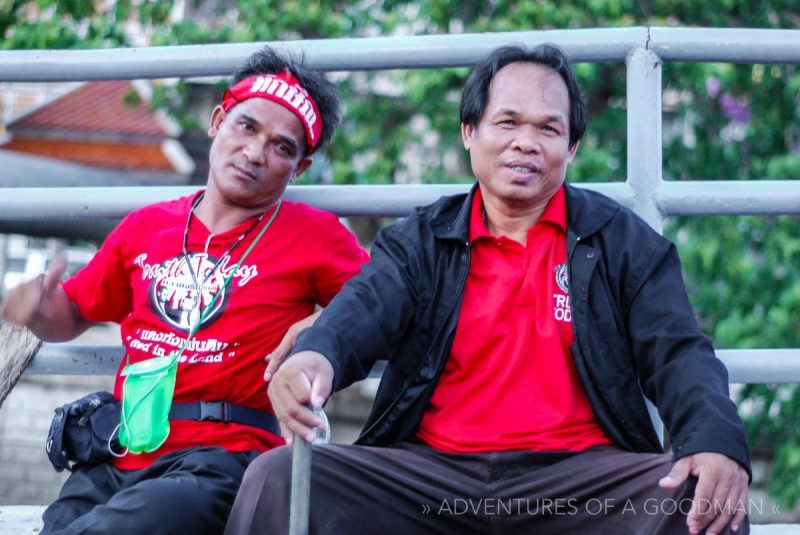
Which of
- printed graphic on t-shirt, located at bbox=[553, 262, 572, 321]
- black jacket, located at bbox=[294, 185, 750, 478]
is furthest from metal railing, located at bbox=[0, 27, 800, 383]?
printed graphic on t-shirt, located at bbox=[553, 262, 572, 321]

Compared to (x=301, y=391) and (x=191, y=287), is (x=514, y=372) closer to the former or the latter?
(x=301, y=391)

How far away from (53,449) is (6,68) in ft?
3.50

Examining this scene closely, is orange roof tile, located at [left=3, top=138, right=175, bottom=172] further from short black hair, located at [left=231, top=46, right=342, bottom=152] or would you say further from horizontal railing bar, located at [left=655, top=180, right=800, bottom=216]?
horizontal railing bar, located at [left=655, top=180, right=800, bottom=216]

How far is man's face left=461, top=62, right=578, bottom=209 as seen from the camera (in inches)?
88.4

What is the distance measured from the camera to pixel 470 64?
2.51 m

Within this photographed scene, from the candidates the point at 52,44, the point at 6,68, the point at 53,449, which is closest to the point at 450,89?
the point at 52,44

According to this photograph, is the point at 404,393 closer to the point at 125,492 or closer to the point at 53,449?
the point at 125,492

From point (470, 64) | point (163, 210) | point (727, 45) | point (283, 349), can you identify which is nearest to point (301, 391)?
point (283, 349)

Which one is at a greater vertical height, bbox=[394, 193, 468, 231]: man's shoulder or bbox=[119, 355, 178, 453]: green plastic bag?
bbox=[394, 193, 468, 231]: man's shoulder

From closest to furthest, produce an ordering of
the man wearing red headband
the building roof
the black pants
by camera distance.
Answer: the black pants → the man wearing red headband → the building roof

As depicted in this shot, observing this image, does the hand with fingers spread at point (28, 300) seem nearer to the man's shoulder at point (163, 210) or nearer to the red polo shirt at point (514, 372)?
the man's shoulder at point (163, 210)

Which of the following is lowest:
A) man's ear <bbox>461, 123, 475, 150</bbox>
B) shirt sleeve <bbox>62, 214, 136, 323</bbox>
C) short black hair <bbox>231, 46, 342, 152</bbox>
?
shirt sleeve <bbox>62, 214, 136, 323</bbox>

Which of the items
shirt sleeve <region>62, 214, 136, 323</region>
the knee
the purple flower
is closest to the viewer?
the knee

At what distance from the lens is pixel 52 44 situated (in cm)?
767
